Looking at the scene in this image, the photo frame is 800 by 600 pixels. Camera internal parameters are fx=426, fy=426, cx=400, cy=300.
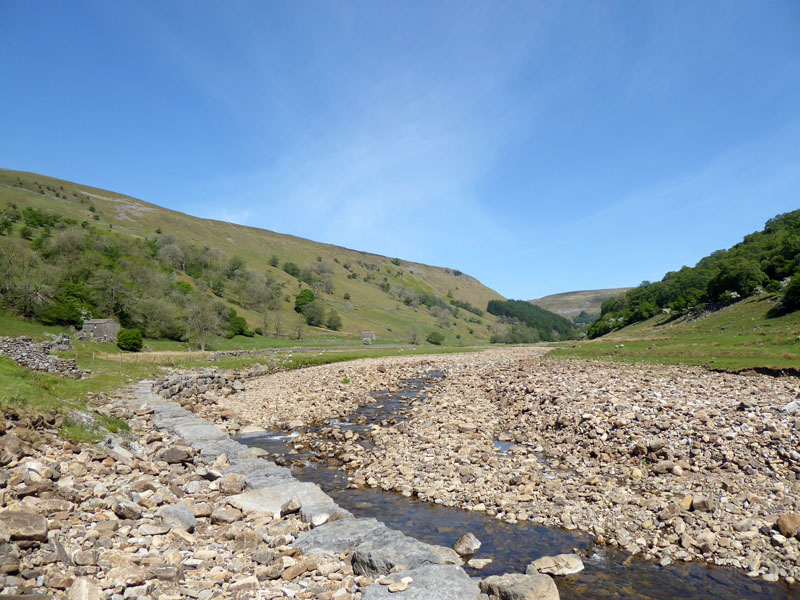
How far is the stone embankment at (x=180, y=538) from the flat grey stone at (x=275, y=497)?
2cm

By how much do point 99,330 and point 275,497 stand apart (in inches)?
2155

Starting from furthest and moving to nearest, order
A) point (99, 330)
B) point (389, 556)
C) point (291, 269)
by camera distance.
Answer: point (291, 269) < point (99, 330) < point (389, 556)

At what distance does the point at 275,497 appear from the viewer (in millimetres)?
8039

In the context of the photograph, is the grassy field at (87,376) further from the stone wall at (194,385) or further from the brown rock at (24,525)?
the brown rock at (24,525)

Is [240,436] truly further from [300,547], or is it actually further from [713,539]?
[713,539]

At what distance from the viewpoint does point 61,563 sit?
486 cm

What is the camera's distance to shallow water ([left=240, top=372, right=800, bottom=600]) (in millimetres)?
6535

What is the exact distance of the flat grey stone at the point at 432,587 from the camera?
16.0 feet

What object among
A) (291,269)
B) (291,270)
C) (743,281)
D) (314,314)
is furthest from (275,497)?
(291,269)

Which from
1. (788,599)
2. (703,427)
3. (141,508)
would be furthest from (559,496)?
(141,508)

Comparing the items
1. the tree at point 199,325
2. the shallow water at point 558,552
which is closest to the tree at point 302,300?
the tree at point 199,325

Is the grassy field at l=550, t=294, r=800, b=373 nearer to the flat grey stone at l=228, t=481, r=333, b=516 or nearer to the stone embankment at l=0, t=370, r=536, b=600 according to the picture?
the flat grey stone at l=228, t=481, r=333, b=516

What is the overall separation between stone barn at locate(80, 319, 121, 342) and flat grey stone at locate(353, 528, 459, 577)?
55.9m

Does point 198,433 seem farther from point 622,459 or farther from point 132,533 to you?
point 622,459
